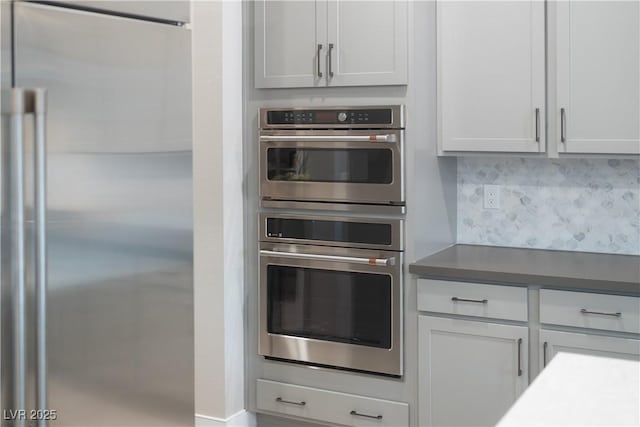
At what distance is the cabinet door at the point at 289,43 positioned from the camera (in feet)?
11.0

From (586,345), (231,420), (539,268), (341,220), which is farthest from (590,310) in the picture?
(231,420)

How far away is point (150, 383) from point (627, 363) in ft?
3.91

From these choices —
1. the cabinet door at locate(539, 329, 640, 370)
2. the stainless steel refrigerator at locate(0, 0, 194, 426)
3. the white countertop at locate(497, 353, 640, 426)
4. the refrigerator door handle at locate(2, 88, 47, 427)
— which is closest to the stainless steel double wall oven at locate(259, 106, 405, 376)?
the cabinet door at locate(539, 329, 640, 370)

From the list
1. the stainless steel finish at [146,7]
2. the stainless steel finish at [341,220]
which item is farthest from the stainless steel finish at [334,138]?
the stainless steel finish at [146,7]

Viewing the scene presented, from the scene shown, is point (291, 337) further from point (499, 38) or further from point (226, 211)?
point (499, 38)

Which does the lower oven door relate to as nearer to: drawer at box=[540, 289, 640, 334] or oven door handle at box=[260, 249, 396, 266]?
oven door handle at box=[260, 249, 396, 266]

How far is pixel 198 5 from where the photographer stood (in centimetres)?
349

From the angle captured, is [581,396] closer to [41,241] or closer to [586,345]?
[41,241]

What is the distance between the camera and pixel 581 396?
1457mm

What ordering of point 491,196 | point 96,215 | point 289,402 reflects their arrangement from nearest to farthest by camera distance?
point 96,215 → point 289,402 → point 491,196

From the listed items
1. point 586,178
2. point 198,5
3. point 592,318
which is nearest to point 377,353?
point 592,318

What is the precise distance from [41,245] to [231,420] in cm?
199

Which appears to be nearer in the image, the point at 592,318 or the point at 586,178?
the point at 592,318

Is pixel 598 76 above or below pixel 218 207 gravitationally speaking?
above
